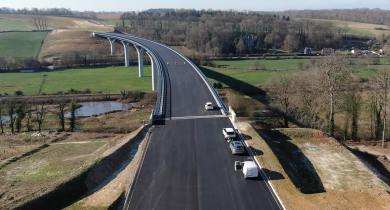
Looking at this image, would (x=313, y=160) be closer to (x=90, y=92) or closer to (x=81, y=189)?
(x=81, y=189)

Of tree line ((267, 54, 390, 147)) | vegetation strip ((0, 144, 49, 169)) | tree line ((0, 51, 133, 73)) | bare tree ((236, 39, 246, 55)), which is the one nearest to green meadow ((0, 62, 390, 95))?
tree line ((0, 51, 133, 73))

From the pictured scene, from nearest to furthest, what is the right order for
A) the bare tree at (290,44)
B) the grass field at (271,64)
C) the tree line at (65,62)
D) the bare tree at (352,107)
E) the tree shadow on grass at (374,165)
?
the tree shadow on grass at (374,165) → the bare tree at (352,107) → the tree line at (65,62) → the grass field at (271,64) → the bare tree at (290,44)

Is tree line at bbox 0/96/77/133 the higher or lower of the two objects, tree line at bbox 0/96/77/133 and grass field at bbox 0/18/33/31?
the lower

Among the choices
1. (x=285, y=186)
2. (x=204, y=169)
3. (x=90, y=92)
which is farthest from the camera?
(x=90, y=92)

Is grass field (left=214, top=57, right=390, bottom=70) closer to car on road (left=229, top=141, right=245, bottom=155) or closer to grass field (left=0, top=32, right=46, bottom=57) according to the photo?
grass field (left=0, top=32, right=46, bottom=57)

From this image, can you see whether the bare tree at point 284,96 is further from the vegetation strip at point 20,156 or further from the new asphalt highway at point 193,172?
the vegetation strip at point 20,156

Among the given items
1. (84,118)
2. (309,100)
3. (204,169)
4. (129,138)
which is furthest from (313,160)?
(84,118)

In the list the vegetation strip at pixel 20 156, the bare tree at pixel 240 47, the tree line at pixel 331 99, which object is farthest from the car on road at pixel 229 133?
the bare tree at pixel 240 47
